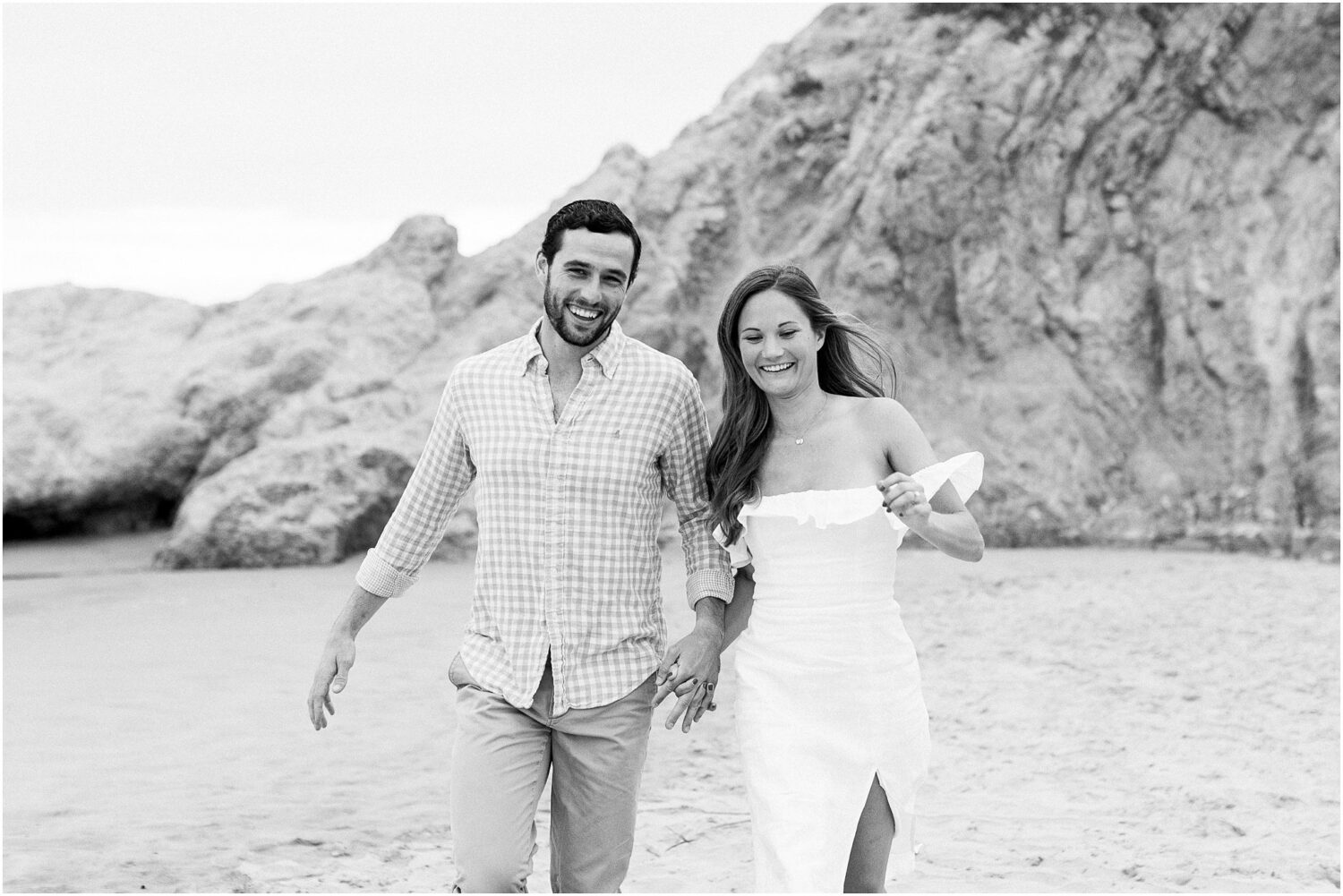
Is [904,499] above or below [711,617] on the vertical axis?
above

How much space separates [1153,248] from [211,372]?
10674 millimetres

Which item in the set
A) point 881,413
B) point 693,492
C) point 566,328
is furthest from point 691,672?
point 566,328

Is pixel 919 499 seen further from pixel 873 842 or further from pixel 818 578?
pixel 873 842

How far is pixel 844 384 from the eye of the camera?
3.10 metres

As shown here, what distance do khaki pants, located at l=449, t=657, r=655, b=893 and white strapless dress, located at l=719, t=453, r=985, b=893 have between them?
31cm

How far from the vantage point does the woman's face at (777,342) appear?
2.91m

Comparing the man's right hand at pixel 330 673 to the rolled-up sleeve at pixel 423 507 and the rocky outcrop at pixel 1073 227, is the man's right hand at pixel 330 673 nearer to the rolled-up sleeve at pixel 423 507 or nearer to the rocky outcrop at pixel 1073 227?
the rolled-up sleeve at pixel 423 507

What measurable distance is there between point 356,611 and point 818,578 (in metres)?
1.19

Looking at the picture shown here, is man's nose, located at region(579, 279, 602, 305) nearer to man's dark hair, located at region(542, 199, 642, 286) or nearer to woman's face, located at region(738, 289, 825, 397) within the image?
man's dark hair, located at region(542, 199, 642, 286)

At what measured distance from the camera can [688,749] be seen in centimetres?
607

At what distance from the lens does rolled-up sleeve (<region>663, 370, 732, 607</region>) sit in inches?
120

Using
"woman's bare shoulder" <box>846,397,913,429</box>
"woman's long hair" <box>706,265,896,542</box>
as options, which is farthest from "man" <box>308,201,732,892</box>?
"woman's bare shoulder" <box>846,397,913,429</box>

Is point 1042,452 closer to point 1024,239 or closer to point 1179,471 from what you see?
point 1179,471

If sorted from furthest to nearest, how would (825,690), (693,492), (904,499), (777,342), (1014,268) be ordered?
(1014,268), (693,492), (777,342), (825,690), (904,499)
